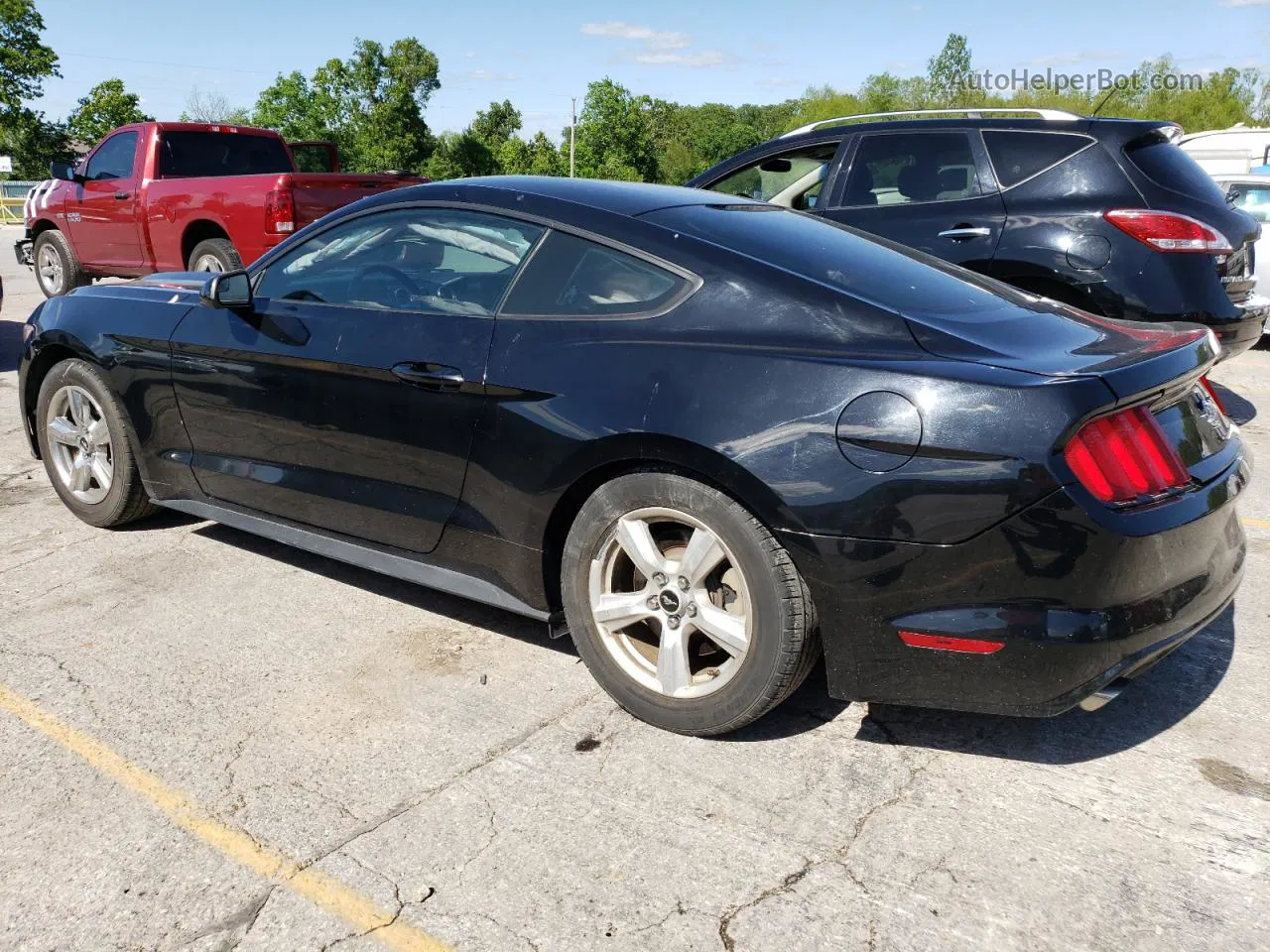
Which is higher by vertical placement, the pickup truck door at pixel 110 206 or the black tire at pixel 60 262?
the pickup truck door at pixel 110 206

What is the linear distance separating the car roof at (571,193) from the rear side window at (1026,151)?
2930mm

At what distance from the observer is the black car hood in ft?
8.74

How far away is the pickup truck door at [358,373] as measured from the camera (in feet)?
11.3

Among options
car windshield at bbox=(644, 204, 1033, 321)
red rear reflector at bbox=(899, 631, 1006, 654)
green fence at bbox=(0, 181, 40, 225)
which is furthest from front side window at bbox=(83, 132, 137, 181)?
green fence at bbox=(0, 181, 40, 225)

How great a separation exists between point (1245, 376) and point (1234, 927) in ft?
24.4

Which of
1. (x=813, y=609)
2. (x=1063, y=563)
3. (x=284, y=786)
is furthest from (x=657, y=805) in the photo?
(x=1063, y=563)

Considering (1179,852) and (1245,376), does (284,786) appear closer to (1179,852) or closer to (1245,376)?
(1179,852)

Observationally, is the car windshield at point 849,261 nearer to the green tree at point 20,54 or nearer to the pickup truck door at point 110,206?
the pickup truck door at point 110,206

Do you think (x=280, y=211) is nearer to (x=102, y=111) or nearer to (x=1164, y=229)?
(x=1164, y=229)

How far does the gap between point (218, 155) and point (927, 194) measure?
786 cm

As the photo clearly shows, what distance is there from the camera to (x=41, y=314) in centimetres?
485

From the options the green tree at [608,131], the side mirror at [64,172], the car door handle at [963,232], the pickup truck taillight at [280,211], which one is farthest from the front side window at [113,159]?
the green tree at [608,131]

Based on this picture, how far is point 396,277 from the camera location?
3.77 metres

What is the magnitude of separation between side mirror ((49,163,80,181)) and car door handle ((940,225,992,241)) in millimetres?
9450
